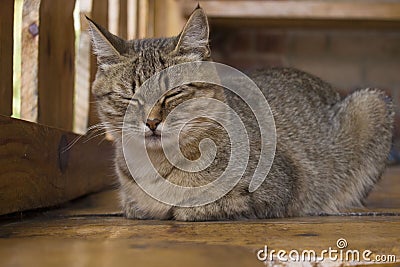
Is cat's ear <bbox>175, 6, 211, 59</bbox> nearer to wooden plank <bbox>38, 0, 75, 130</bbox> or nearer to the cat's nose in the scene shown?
the cat's nose

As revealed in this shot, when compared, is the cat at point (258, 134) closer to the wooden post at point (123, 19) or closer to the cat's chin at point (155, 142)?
the cat's chin at point (155, 142)

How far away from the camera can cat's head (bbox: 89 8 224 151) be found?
177 centimetres

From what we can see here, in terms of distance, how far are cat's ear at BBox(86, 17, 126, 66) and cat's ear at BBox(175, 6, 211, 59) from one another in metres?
0.17

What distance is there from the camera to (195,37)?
184cm

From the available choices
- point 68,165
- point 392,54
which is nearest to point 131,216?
point 68,165

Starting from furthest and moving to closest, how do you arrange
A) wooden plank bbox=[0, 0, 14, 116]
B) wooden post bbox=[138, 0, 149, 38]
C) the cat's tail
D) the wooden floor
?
wooden post bbox=[138, 0, 149, 38]
the cat's tail
wooden plank bbox=[0, 0, 14, 116]
the wooden floor

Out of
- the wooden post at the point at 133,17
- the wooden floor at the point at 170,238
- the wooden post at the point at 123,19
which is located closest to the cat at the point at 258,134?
the wooden floor at the point at 170,238

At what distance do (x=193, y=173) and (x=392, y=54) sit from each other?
10.0 ft

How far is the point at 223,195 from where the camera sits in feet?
5.99

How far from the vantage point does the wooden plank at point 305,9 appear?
12.2ft

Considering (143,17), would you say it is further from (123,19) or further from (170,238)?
(170,238)

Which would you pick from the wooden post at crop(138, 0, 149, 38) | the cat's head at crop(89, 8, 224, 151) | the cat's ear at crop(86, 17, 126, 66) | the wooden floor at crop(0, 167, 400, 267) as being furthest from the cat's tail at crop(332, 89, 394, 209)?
the wooden post at crop(138, 0, 149, 38)

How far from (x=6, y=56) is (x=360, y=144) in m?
1.28

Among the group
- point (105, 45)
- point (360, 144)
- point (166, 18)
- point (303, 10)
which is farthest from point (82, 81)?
point (303, 10)
